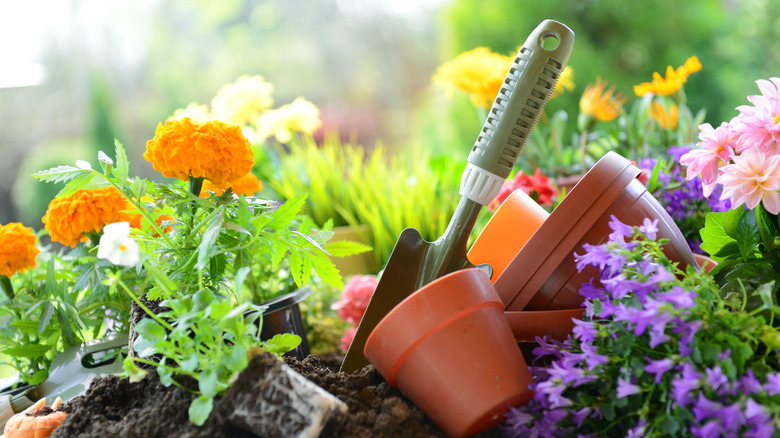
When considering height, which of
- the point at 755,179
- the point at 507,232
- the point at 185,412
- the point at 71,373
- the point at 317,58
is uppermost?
the point at 317,58

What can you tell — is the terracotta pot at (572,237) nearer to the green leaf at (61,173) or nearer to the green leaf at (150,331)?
the green leaf at (150,331)

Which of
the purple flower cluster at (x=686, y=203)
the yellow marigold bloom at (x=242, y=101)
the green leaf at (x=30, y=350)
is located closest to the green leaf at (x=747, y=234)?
the purple flower cluster at (x=686, y=203)

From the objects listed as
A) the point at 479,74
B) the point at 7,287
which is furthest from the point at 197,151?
the point at 479,74

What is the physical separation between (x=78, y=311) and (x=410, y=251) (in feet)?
1.55

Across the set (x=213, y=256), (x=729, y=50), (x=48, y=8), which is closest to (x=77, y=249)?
(x=213, y=256)

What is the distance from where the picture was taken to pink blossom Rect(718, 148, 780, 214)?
509 millimetres

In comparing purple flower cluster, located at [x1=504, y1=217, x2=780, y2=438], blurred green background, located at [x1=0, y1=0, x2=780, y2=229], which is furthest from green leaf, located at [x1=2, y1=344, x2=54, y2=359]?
blurred green background, located at [x1=0, y1=0, x2=780, y2=229]

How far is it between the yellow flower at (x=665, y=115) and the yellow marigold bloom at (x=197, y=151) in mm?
969

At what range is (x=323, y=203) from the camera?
1.38 metres

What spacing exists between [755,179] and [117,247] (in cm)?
56

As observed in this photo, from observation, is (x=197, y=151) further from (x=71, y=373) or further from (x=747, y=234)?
(x=747, y=234)

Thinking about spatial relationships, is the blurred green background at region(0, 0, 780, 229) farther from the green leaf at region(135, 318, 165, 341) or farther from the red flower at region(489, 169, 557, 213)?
the green leaf at region(135, 318, 165, 341)

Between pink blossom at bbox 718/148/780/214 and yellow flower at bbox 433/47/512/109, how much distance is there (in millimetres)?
714

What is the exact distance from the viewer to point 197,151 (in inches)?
23.0
